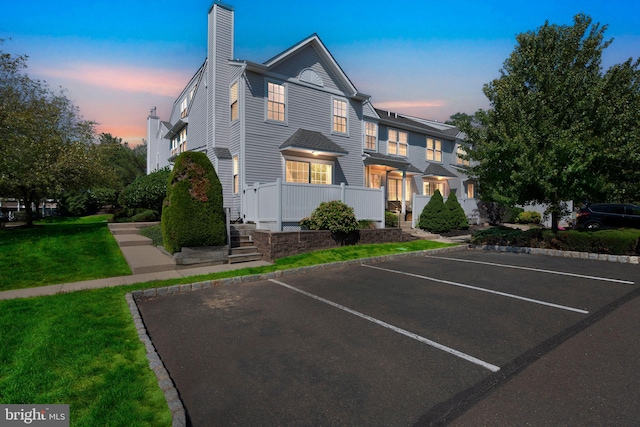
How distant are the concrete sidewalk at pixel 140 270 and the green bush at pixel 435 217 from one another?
34.0 ft

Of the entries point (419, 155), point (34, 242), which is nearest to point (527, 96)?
point (419, 155)

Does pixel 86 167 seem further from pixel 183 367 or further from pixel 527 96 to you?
pixel 527 96

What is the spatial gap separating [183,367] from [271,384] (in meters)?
1.17

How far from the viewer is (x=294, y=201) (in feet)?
39.1

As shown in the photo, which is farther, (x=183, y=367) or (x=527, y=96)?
(x=527, y=96)

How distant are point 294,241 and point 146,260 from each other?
4.57 meters

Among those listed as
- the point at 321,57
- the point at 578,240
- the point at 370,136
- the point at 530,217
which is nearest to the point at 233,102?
the point at 321,57

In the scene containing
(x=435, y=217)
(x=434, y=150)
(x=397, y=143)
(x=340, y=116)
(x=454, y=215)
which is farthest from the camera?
(x=434, y=150)

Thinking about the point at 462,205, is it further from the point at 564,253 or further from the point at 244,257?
the point at 244,257

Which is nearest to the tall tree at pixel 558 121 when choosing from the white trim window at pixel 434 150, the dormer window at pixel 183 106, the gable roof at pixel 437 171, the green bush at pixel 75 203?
the gable roof at pixel 437 171

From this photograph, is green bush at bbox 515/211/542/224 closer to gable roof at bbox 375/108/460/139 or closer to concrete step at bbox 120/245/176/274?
gable roof at bbox 375/108/460/139

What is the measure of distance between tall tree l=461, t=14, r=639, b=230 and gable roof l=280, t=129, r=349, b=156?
21.3 feet

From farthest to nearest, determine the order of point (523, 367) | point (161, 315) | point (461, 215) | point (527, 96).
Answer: point (461, 215)
point (527, 96)
point (161, 315)
point (523, 367)

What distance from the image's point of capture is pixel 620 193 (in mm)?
12977
